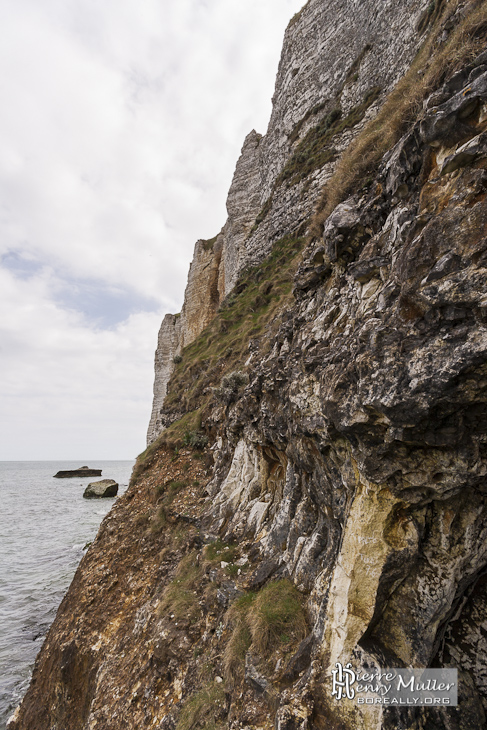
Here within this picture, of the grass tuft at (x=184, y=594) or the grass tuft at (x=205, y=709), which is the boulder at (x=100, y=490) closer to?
the grass tuft at (x=184, y=594)

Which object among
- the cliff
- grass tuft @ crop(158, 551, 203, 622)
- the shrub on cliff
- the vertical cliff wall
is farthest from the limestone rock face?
grass tuft @ crop(158, 551, 203, 622)

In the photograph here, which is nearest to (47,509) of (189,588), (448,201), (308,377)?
(189,588)

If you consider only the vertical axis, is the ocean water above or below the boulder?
below

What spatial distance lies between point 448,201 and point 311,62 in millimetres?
27075

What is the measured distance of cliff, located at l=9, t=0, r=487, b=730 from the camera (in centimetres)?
363

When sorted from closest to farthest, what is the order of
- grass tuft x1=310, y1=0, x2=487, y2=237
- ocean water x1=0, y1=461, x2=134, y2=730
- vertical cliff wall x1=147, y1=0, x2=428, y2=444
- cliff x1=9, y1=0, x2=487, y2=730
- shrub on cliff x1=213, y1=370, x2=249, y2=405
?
1. cliff x1=9, y1=0, x2=487, y2=730
2. grass tuft x1=310, y1=0, x2=487, y2=237
3. shrub on cliff x1=213, y1=370, x2=249, y2=405
4. ocean water x1=0, y1=461, x2=134, y2=730
5. vertical cliff wall x1=147, y1=0, x2=428, y2=444

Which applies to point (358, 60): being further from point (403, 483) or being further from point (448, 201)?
point (403, 483)

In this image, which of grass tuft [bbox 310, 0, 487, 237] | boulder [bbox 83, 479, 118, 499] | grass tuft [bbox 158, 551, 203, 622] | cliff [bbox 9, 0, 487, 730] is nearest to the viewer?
cliff [bbox 9, 0, 487, 730]

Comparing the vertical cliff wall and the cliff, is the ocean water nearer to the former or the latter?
the cliff

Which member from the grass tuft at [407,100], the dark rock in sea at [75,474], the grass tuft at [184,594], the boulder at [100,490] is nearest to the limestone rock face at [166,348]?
the boulder at [100,490]

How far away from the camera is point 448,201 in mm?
3670

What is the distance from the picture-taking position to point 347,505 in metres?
4.64

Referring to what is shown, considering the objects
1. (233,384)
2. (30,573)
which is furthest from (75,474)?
(233,384)

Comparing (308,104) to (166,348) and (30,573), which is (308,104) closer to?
(166,348)
